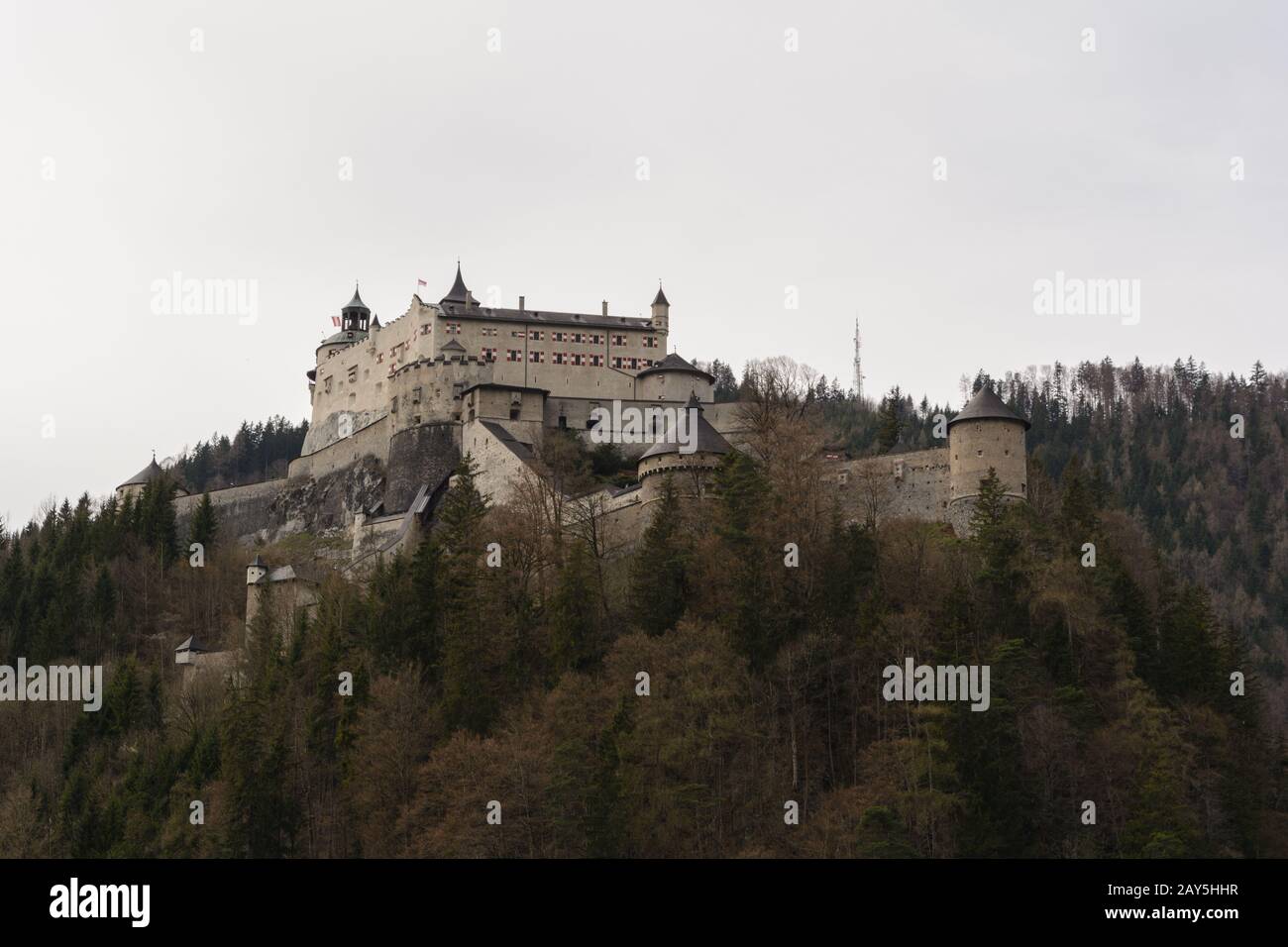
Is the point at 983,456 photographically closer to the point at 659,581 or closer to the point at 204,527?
the point at 659,581

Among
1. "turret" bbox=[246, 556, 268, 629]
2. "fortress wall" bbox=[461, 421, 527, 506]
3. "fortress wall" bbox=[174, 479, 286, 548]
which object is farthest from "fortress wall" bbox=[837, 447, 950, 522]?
"fortress wall" bbox=[174, 479, 286, 548]

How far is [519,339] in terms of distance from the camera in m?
86.4

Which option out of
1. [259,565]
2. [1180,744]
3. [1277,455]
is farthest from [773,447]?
[1277,455]

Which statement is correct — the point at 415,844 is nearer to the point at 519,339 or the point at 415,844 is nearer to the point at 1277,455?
the point at 519,339

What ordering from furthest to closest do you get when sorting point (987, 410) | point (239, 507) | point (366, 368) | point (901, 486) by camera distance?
point (366, 368) → point (239, 507) → point (901, 486) → point (987, 410)

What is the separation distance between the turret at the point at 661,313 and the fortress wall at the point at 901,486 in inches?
1129

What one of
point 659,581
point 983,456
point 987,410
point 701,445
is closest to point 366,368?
point 701,445

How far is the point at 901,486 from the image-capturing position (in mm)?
61719

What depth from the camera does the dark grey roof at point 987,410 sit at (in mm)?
60000

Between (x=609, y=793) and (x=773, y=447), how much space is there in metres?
16.6

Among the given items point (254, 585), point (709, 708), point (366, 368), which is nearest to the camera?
point (709, 708)

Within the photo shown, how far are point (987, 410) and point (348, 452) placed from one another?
37.8 meters

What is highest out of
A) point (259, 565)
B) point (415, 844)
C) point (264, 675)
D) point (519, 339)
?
point (519, 339)

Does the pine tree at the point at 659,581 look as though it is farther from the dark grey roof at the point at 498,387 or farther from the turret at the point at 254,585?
the dark grey roof at the point at 498,387
